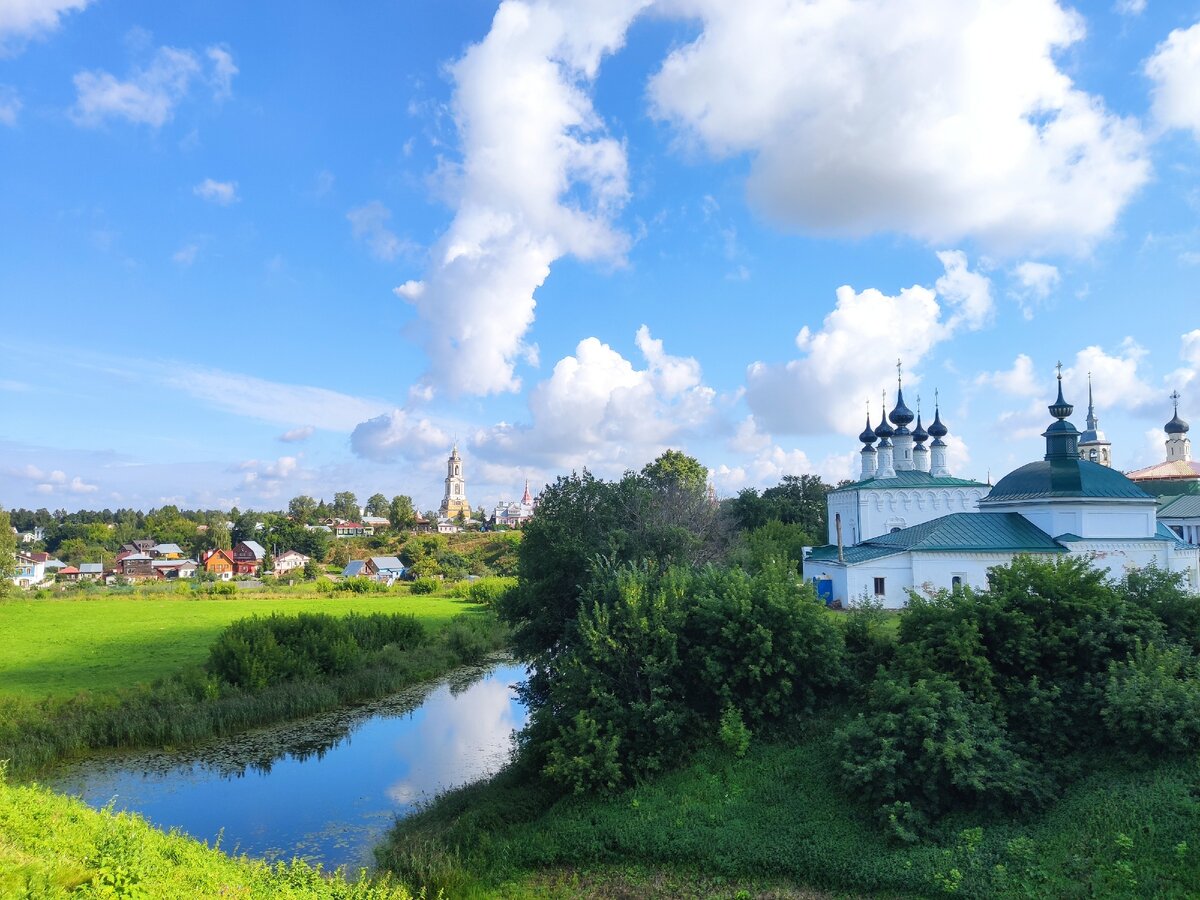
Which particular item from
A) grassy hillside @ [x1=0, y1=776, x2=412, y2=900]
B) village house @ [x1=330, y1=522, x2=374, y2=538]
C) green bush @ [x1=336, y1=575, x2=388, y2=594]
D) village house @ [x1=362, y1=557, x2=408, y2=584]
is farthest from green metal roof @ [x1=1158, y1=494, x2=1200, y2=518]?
village house @ [x1=330, y1=522, x2=374, y2=538]

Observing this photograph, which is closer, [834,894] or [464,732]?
[834,894]

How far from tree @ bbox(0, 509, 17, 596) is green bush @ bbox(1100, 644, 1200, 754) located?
225ft

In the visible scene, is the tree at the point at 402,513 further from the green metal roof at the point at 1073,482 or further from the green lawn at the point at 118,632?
the green metal roof at the point at 1073,482

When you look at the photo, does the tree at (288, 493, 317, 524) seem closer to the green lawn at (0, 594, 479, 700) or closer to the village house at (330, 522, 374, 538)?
the village house at (330, 522, 374, 538)

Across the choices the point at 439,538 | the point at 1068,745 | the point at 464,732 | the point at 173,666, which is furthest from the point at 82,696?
the point at 439,538

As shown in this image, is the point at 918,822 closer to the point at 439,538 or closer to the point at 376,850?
the point at 376,850

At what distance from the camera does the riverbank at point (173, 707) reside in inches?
858

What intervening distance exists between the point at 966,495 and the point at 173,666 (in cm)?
A: 3629

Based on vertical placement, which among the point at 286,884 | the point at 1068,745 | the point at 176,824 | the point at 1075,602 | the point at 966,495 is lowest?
the point at 176,824

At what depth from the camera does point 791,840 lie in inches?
524

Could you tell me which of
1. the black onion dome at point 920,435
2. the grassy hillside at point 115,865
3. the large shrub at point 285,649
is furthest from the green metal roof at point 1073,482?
the large shrub at point 285,649

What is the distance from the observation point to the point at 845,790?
14039 mm

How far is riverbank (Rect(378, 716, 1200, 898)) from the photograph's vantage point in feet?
37.9

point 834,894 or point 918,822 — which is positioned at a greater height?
point 918,822
